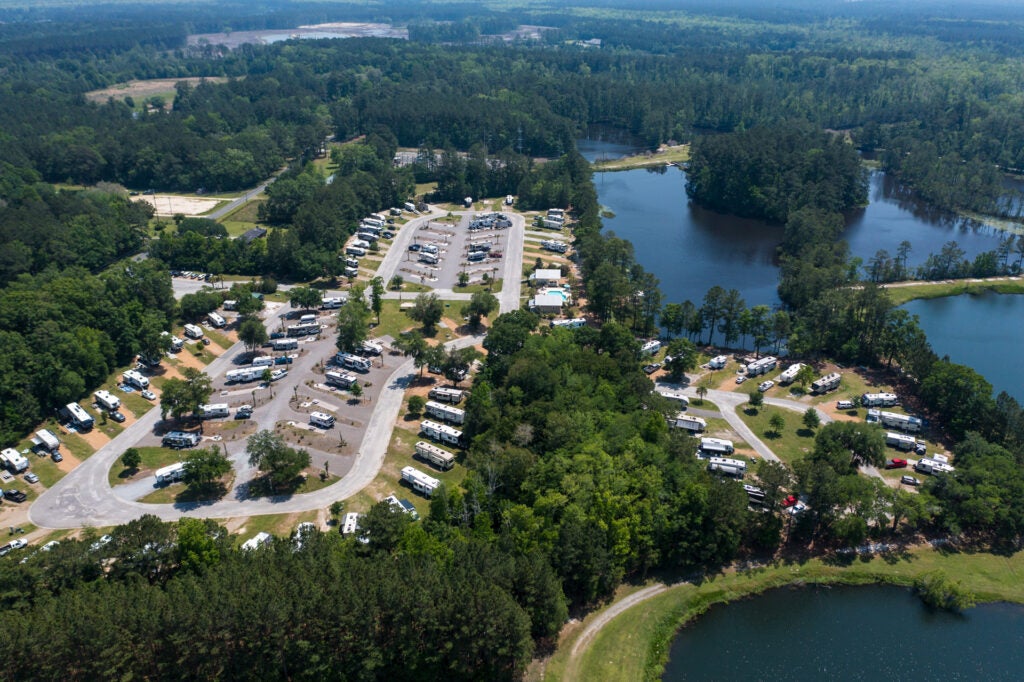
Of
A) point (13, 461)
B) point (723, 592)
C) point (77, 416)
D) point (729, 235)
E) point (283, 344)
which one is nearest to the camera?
point (723, 592)

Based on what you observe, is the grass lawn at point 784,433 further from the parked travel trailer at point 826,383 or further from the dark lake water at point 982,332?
the dark lake water at point 982,332

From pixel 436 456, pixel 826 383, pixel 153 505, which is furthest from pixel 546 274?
pixel 153 505

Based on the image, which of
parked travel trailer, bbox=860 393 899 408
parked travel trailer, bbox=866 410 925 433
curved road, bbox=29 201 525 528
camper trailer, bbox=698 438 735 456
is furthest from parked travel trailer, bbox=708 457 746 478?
curved road, bbox=29 201 525 528

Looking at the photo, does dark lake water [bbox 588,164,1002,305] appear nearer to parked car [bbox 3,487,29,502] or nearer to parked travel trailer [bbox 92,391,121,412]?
parked travel trailer [bbox 92,391,121,412]

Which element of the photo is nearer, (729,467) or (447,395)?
(729,467)

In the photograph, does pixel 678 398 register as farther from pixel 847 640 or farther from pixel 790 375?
pixel 847 640

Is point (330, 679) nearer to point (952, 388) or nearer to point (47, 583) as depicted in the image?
point (47, 583)
